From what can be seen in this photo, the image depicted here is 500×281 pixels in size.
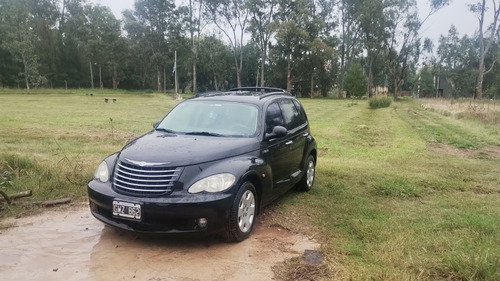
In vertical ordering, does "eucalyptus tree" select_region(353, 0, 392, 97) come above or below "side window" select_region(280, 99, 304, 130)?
above

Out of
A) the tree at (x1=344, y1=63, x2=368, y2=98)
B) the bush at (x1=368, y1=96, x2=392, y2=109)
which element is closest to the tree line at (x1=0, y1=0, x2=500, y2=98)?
the tree at (x1=344, y1=63, x2=368, y2=98)

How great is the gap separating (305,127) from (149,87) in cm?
6136

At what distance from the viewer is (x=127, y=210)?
4074 millimetres

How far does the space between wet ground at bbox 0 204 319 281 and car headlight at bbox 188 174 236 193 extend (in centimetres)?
69

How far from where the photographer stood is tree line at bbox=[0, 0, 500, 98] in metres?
51.1

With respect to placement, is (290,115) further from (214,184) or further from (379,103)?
(379,103)

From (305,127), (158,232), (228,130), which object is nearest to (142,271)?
(158,232)

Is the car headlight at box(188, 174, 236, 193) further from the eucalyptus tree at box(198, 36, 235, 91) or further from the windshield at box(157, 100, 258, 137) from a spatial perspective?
the eucalyptus tree at box(198, 36, 235, 91)

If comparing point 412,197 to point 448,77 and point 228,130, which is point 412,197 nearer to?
point 228,130

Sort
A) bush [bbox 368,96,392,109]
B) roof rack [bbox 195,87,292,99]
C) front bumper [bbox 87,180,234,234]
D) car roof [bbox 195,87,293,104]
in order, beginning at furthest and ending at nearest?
bush [bbox 368,96,392,109] → roof rack [bbox 195,87,292,99] → car roof [bbox 195,87,293,104] → front bumper [bbox 87,180,234,234]

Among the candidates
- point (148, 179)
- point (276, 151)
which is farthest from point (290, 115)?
point (148, 179)

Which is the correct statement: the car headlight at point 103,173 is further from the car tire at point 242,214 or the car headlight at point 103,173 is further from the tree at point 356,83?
the tree at point 356,83

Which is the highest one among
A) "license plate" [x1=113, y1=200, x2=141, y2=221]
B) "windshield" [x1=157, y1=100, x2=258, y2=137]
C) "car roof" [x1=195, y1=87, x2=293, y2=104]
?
"car roof" [x1=195, y1=87, x2=293, y2=104]

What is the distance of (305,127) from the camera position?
22.6 ft
